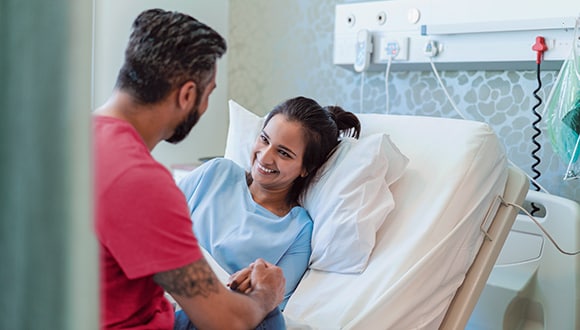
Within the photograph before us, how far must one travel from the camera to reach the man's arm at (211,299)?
96 cm

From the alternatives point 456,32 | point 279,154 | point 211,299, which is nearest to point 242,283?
point 211,299

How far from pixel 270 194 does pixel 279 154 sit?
132 millimetres

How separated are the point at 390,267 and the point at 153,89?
2.68ft

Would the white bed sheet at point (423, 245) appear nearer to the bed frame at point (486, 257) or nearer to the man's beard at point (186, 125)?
the bed frame at point (486, 257)

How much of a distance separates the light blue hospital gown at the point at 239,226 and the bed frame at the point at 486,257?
41 centimetres

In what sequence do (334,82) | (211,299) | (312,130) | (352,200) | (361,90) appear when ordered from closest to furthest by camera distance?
(211,299), (352,200), (312,130), (361,90), (334,82)

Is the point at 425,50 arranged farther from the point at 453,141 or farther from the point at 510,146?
the point at 453,141

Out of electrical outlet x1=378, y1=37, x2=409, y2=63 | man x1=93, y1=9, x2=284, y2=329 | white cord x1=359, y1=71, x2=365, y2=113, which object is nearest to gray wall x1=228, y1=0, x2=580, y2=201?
white cord x1=359, y1=71, x2=365, y2=113

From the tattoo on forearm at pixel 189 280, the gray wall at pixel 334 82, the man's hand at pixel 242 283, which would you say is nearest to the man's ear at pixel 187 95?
the tattoo on forearm at pixel 189 280

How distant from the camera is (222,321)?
3.42 feet

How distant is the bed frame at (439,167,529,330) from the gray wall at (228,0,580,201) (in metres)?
0.48

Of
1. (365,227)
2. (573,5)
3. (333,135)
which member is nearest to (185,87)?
(365,227)

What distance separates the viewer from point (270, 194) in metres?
1.83

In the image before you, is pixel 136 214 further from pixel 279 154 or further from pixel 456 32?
pixel 456 32
